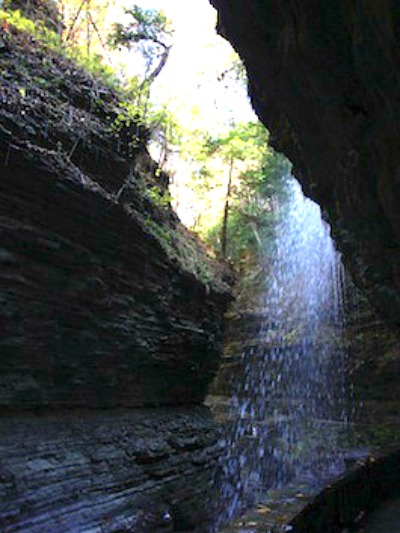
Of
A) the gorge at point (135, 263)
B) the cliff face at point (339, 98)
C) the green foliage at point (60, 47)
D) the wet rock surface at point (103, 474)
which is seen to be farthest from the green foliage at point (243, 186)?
the wet rock surface at point (103, 474)

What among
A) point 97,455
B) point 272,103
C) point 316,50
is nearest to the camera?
point 316,50

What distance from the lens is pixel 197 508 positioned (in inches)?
317

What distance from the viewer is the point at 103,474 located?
23.0 feet

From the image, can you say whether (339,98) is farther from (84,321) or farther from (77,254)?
(84,321)

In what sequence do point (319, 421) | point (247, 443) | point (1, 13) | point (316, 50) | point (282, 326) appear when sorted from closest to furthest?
1. point (316, 50)
2. point (1, 13)
3. point (247, 443)
4. point (319, 421)
5. point (282, 326)

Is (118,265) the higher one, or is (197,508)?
(118,265)

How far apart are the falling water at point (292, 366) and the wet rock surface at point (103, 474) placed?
141 centimetres

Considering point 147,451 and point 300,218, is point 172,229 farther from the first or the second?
point 300,218

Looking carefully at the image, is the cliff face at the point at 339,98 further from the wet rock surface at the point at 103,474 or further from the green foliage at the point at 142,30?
the green foliage at the point at 142,30

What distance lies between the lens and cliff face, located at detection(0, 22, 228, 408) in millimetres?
6582

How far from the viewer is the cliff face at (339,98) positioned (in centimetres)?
392

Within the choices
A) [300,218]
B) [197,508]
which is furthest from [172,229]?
[300,218]

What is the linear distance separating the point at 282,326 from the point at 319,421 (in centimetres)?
350

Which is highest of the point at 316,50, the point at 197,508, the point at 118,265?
the point at 316,50
